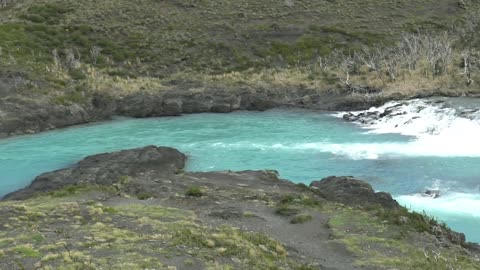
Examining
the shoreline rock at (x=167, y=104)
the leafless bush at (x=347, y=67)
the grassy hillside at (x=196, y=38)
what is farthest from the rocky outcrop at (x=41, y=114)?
the leafless bush at (x=347, y=67)

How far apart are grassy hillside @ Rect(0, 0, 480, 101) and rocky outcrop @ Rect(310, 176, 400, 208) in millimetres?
34511

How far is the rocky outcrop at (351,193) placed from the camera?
87.8 feet

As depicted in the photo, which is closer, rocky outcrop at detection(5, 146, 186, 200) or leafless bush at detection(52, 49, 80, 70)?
rocky outcrop at detection(5, 146, 186, 200)

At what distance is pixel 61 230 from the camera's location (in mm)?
18406

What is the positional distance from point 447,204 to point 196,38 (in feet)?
195

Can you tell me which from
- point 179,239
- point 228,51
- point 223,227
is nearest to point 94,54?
point 228,51

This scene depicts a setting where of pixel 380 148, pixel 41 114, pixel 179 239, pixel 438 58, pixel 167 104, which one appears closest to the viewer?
pixel 179 239

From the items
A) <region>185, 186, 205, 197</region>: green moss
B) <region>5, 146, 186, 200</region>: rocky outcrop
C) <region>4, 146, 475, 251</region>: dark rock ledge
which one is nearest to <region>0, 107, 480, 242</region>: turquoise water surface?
<region>5, 146, 186, 200</region>: rocky outcrop

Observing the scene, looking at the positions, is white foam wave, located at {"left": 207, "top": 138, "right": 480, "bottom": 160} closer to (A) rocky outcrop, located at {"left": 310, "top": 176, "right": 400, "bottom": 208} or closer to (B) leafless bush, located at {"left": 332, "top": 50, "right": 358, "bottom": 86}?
(A) rocky outcrop, located at {"left": 310, "top": 176, "right": 400, "bottom": 208}

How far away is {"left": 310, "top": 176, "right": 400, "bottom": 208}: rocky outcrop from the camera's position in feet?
87.8

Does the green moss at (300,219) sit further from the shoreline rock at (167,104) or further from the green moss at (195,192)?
the shoreline rock at (167,104)

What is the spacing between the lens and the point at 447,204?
94.4 ft

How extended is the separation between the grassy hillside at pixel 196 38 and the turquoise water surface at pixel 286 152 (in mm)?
12029

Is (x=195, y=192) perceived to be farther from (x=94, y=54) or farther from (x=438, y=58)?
(x=94, y=54)
